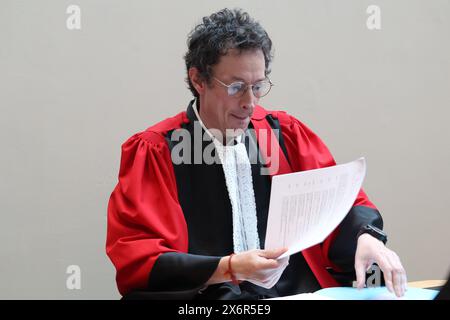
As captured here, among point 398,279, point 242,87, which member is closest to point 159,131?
point 242,87

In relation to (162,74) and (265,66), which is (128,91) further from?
(265,66)

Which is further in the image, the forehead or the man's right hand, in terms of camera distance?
the forehead

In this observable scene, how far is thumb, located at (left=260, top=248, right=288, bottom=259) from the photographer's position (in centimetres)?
156

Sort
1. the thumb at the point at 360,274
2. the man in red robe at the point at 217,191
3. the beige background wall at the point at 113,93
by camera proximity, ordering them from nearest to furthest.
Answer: the thumb at the point at 360,274 → the man in red robe at the point at 217,191 → the beige background wall at the point at 113,93

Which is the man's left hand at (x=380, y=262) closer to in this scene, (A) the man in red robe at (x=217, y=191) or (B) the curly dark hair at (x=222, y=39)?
(A) the man in red robe at (x=217, y=191)

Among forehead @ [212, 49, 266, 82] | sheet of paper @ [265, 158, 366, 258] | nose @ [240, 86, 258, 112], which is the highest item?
forehead @ [212, 49, 266, 82]

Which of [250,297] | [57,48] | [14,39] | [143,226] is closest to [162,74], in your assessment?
[57,48]

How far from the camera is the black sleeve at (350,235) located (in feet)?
6.32

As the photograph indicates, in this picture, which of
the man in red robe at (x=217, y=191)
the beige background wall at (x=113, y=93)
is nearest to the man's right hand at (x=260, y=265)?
the man in red robe at (x=217, y=191)

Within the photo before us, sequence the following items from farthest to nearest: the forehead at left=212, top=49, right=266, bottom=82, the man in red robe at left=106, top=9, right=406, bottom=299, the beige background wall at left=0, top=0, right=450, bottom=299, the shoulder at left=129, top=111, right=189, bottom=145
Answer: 1. the beige background wall at left=0, top=0, right=450, bottom=299
2. the shoulder at left=129, top=111, right=189, bottom=145
3. the forehead at left=212, top=49, right=266, bottom=82
4. the man in red robe at left=106, top=9, right=406, bottom=299

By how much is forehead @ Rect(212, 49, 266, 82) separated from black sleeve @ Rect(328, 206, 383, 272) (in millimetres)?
533

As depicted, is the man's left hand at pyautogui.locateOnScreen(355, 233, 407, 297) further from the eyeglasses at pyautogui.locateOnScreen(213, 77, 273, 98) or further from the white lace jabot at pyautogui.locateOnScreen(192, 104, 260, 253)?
the eyeglasses at pyautogui.locateOnScreen(213, 77, 273, 98)

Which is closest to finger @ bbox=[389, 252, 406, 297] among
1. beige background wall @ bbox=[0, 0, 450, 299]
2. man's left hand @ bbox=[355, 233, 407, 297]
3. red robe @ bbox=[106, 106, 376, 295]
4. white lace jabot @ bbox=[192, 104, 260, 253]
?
man's left hand @ bbox=[355, 233, 407, 297]

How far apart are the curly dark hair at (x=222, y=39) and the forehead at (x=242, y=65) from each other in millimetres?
16
